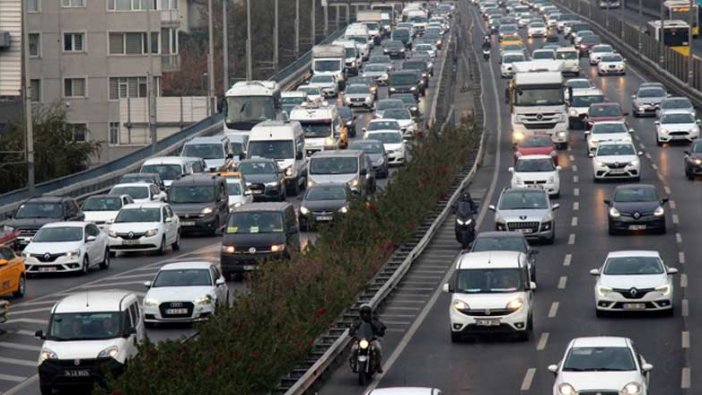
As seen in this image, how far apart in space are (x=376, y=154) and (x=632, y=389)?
4124 centimetres

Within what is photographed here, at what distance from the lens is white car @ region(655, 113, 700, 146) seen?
73000 millimetres

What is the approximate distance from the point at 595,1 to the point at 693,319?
5958 inches

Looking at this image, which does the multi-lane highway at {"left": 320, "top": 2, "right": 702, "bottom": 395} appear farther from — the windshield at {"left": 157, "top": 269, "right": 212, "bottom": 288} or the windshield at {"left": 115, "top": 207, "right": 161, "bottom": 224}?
the windshield at {"left": 115, "top": 207, "right": 161, "bottom": 224}

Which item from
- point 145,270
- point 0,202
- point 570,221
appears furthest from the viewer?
point 0,202

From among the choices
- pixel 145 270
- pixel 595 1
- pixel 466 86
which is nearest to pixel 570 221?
pixel 145 270

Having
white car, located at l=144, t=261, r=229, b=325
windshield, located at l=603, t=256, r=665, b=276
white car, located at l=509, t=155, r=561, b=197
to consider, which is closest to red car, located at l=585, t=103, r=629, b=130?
white car, located at l=509, t=155, r=561, b=197

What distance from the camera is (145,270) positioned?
156 ft

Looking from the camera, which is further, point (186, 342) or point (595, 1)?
point (595, 1)

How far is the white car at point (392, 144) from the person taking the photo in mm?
72500

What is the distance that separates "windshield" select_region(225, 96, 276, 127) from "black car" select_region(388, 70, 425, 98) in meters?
23.1

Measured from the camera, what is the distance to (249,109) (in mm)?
74562

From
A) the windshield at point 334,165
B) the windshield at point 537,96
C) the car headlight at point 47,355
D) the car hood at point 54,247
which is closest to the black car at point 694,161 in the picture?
the windshield at point 537,96

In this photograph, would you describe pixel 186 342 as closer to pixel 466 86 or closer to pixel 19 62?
pixel 19 62

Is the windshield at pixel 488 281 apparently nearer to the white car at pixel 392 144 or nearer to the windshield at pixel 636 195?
the windshield at pixel 636 195
